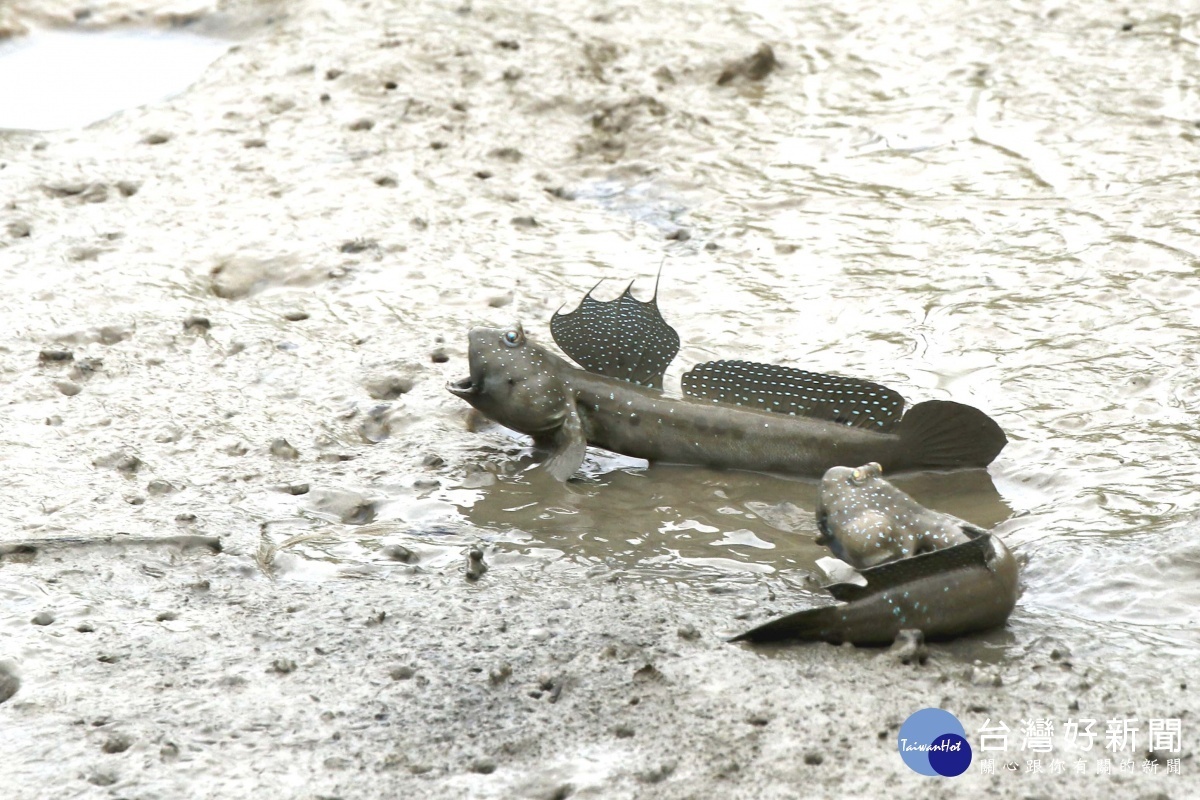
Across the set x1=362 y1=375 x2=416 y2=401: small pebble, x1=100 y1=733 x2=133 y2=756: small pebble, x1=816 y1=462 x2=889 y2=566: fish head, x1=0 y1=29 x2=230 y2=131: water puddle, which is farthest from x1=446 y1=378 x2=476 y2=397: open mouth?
x1=0 y1=29 x2=230 y2=131: water puddle

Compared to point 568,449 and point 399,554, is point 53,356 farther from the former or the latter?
point 568,449

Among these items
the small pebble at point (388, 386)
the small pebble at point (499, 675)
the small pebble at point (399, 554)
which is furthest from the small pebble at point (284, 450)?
the small pebble at point (499, 675)

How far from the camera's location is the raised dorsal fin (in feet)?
9.11

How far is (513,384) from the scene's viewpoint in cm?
370

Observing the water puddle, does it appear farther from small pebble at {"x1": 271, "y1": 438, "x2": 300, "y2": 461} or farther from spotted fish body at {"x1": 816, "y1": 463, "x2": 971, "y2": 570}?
spotted fish body at {"x1": 816, "y1": 463, "x2": 971, "y2": 570}

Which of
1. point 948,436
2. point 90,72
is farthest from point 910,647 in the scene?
point 90,72

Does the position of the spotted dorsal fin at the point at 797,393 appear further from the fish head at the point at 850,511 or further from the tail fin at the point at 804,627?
the tail fin at the point at 804,627

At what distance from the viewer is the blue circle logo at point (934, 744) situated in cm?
246

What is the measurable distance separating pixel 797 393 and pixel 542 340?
1002 mm

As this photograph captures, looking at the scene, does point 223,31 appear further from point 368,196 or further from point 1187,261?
point 1187,261

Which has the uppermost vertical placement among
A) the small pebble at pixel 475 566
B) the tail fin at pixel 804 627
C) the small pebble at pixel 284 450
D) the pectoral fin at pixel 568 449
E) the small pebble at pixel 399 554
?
the tail fin at pixel 804 627

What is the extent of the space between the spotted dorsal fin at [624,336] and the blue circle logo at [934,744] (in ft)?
4.92

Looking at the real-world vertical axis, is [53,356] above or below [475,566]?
below

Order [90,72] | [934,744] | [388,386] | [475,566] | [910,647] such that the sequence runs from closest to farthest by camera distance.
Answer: [934,744] < [910,647] < [475,566] < [388,386] < [90,72]
